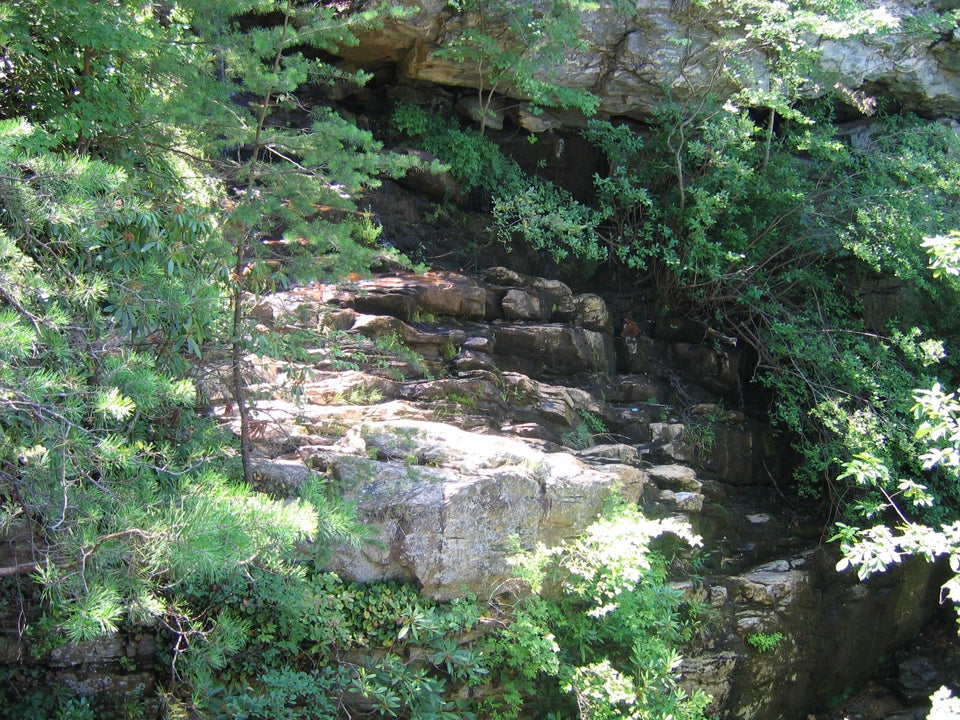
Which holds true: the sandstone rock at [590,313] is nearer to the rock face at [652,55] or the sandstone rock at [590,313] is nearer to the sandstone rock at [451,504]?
the rock face at [652,55]

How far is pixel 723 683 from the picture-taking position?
570cm

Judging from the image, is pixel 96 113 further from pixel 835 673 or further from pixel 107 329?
pixel 835 673

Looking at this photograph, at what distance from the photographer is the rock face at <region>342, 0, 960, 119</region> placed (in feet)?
26.6

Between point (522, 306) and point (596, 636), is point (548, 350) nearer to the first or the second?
point (522, 306)

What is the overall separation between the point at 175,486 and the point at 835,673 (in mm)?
6361

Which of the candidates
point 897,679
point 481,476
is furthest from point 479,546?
point 897,679

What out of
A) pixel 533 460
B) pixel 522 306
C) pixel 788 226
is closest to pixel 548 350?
pixel 522 306

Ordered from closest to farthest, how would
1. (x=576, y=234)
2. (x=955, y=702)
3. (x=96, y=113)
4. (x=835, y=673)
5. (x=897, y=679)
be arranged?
(x=955, y=702) < (x=96, y=113) < (x=835, y=673) < (x=897, y=679) < (x=576, y=234)

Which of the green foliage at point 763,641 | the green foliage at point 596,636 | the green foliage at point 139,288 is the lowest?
the green foliage at point 763,641

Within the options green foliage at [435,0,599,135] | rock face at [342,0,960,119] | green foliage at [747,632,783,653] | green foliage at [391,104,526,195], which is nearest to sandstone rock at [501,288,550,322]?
green foliage at [391,104,526,195]

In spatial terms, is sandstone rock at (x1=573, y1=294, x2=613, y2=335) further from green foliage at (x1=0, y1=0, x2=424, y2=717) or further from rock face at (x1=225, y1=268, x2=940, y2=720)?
green foliage at (x1=0, y1=0, x2=424, y2=717)

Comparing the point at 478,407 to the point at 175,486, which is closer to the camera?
the point at 175,486

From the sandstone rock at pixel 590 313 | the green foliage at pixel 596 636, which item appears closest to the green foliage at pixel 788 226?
the sandstone rock at pixel 590 313

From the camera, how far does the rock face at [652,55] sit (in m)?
8.11
